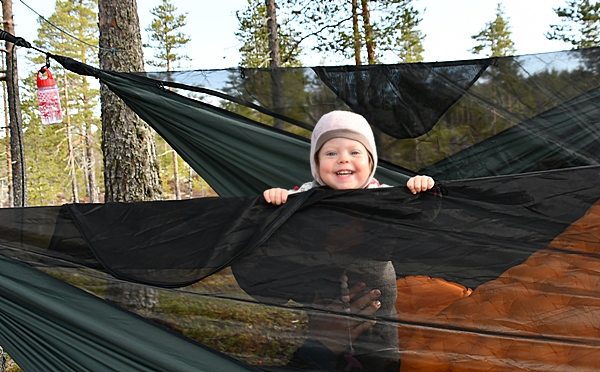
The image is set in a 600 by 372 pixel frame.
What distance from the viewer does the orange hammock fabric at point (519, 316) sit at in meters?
0.95

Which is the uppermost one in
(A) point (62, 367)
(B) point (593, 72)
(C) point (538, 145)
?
(B) point (593, 72)

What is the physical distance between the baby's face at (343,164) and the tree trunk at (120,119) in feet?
5.61

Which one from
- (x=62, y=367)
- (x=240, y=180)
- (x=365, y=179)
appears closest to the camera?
(x=62, y=367)

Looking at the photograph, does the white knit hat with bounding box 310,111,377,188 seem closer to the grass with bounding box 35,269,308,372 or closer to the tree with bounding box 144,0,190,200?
the grass with bounding box 35,269,308,372

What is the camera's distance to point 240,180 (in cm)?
199

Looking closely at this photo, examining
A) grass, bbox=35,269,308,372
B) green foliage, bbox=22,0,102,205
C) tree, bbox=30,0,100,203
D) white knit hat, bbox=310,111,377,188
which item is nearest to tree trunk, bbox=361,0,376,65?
white knit hat, bbox=310,111,377,188

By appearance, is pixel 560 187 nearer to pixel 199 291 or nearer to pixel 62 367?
pixel 199 291

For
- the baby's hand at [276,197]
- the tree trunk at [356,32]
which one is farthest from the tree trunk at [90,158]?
the baby's hand at [276,197]

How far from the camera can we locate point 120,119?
8.71 feet

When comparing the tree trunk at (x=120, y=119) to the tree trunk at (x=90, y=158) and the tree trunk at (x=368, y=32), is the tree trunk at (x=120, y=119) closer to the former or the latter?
the tree trunk at (x=368, y=32)

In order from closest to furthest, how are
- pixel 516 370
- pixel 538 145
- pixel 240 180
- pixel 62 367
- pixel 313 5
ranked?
1. pixel 516 370
2. pixel 62 367
3. pixel 538 145
4. pixel 240 180
5. pixel 313 5

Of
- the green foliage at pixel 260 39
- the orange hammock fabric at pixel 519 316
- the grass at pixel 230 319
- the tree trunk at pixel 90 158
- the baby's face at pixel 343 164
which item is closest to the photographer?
the orange hammock fabric at pixel 519 316

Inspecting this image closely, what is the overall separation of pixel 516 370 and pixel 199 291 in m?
0.78

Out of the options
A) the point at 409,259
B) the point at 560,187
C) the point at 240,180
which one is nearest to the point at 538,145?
the point at 560,187
